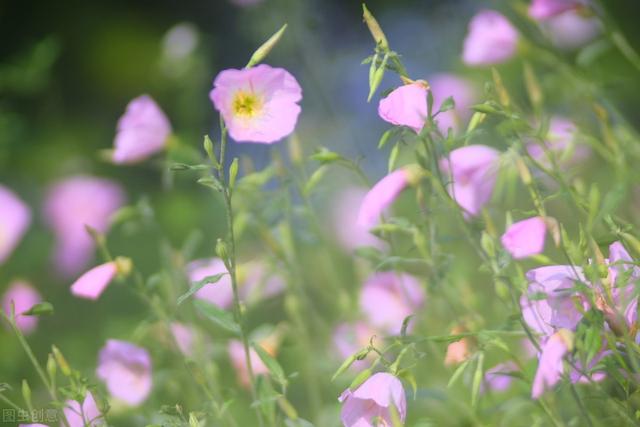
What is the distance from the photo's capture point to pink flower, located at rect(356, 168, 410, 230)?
1061mm

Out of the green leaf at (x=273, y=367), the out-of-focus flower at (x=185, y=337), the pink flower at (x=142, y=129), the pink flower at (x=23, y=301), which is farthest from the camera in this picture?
the pink flower at (x=23, y=301)

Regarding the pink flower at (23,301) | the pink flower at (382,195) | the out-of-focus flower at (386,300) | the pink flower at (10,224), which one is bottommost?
the pink flower at (23,301)

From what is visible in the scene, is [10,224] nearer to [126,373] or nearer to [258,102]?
[126,373]

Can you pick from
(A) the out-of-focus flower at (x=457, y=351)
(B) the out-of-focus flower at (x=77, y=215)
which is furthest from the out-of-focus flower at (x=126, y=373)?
(B) the out-of-focus flower at (x=77, y=215)

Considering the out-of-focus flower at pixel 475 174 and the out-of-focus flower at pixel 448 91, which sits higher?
the out-of-focus flower at pixel 475 174

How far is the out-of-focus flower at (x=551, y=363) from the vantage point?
850 mm

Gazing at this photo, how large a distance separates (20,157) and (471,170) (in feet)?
9.29

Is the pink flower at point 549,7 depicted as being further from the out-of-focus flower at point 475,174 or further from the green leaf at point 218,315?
the green leaf at point 218,315

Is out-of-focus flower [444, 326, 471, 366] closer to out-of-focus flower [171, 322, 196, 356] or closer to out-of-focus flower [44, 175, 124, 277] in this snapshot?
out-of-focus flower [171, 322, 196, 356]

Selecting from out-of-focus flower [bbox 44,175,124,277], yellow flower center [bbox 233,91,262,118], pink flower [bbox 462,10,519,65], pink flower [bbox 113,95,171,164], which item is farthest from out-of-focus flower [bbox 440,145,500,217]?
out-of-focus flower [bbox 44,175,124,277]

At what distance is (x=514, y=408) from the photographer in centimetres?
116

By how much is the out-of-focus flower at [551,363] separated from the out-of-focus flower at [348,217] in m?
1.52

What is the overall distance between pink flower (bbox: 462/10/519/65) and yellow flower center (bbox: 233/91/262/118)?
0.65 metres

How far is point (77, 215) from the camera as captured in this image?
2.49 metres
